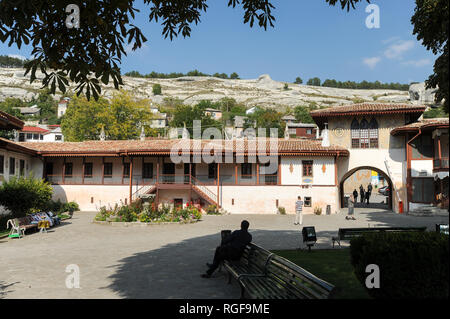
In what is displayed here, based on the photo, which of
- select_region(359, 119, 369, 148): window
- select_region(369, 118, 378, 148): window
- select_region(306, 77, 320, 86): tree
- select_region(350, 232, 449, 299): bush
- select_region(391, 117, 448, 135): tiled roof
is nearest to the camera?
select_region(350, 232, 449, 299): bush

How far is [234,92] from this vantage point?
157625 millimetres

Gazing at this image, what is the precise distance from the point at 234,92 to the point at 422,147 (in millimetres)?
138316

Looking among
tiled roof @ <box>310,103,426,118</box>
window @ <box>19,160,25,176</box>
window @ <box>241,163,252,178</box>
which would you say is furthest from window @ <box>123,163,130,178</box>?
tiled roof @ <box>310,103,426,118</box>

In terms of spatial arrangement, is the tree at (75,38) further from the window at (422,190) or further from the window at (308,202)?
the window at (422,190)

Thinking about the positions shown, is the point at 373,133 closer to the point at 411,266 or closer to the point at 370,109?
the point at 370,109

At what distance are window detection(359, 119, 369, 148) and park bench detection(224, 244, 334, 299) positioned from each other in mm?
21767

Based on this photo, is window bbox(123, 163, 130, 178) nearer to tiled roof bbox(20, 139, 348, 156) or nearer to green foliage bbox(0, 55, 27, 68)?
tiled roof bbox(20, 139, 348, 156)

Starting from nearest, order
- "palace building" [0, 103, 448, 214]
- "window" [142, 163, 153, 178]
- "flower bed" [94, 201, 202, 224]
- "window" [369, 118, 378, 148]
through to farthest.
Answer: "flower bed" [94, 201, 202, 224] < "palace building" [0, 103, 448, 214] < "window" [369, 118, 378, 148] < "window" [142, 163, 153, 178]

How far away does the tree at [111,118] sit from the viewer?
44062 millimetres

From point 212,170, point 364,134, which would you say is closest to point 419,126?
point 364,134

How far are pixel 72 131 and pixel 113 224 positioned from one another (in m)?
34.5

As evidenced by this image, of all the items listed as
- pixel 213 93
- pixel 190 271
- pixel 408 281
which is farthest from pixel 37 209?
pixel 213 93

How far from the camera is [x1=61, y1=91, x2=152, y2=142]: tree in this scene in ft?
145

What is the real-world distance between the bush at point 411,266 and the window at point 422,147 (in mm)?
22844
